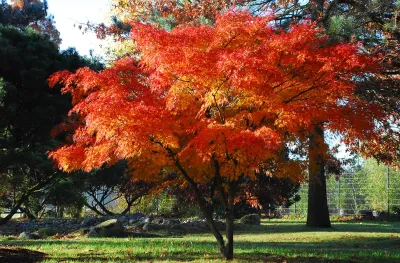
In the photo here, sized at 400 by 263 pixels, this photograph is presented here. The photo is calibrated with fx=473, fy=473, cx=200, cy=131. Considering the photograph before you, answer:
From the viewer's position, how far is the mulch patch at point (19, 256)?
853 cm

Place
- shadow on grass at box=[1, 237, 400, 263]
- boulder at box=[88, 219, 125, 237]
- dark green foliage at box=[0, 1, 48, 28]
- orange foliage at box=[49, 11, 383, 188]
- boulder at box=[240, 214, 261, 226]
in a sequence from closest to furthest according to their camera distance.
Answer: orange foliage at box=[49, 11, 383, 188], shadow on grass at box=[1, 237, 400, 263], boulder at box=[88, 219, 125, 237], boulder at box=[240, 214, 261, 226], dark green foliage at box=[0, 1, 48, 28]

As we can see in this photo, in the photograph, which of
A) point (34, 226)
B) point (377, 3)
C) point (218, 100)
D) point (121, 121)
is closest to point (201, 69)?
point (218, 100)

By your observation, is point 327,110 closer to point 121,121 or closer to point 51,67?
point 121,121

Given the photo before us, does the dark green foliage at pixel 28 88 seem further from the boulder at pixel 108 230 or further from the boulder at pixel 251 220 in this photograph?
the boulder at pixel 251 220

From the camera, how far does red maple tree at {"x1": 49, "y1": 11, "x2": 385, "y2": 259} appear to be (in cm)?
748

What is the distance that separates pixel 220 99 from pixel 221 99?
0.03 meters

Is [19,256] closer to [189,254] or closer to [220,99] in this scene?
[189,254]

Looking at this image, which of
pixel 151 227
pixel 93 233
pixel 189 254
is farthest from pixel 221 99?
pixel 151 227

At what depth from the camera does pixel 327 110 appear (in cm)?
822

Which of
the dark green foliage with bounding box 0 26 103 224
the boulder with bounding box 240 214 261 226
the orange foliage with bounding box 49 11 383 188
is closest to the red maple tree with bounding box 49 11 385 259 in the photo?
the orange foliage with bounding box 49 11 383 188

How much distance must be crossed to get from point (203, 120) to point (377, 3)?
633 cm

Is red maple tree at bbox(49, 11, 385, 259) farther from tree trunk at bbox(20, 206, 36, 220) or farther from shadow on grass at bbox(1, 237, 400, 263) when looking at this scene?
tree trunk at bbox(20, 206, 36, 220)

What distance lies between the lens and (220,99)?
7.62 m

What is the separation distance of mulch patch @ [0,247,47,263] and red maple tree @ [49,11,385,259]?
5.89 ft
